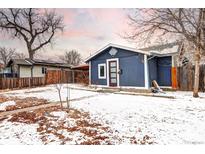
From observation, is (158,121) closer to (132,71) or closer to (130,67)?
(132,71)

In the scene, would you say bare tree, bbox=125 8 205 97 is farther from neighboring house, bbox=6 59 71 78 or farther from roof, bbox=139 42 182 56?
neighboring house, bbox=6 59 71 78

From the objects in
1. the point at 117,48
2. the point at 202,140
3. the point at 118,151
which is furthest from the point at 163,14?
the point at 118,151

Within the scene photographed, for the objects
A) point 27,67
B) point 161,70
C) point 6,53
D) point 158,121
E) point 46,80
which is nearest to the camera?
point 158,121

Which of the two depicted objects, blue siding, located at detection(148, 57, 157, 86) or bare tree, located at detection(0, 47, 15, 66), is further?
bare tree, located at detection(0, 47, 15, 66)

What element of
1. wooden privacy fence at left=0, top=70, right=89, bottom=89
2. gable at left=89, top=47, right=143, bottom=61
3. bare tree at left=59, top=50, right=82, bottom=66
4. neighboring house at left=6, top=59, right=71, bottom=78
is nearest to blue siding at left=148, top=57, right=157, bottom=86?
gable at left=89, top=47, right=143, bottom=61

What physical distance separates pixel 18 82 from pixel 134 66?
8900 mm

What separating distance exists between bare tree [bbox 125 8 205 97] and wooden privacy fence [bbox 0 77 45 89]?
9.61m

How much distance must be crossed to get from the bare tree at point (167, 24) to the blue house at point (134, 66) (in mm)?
1777

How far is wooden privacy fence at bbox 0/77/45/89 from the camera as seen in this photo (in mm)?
12023

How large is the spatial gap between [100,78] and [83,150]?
8.05 m

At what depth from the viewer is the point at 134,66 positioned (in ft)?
29.2

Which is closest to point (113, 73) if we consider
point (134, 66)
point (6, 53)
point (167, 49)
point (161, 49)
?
point (134, 66)

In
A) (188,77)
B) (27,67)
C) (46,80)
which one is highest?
(27,67)
